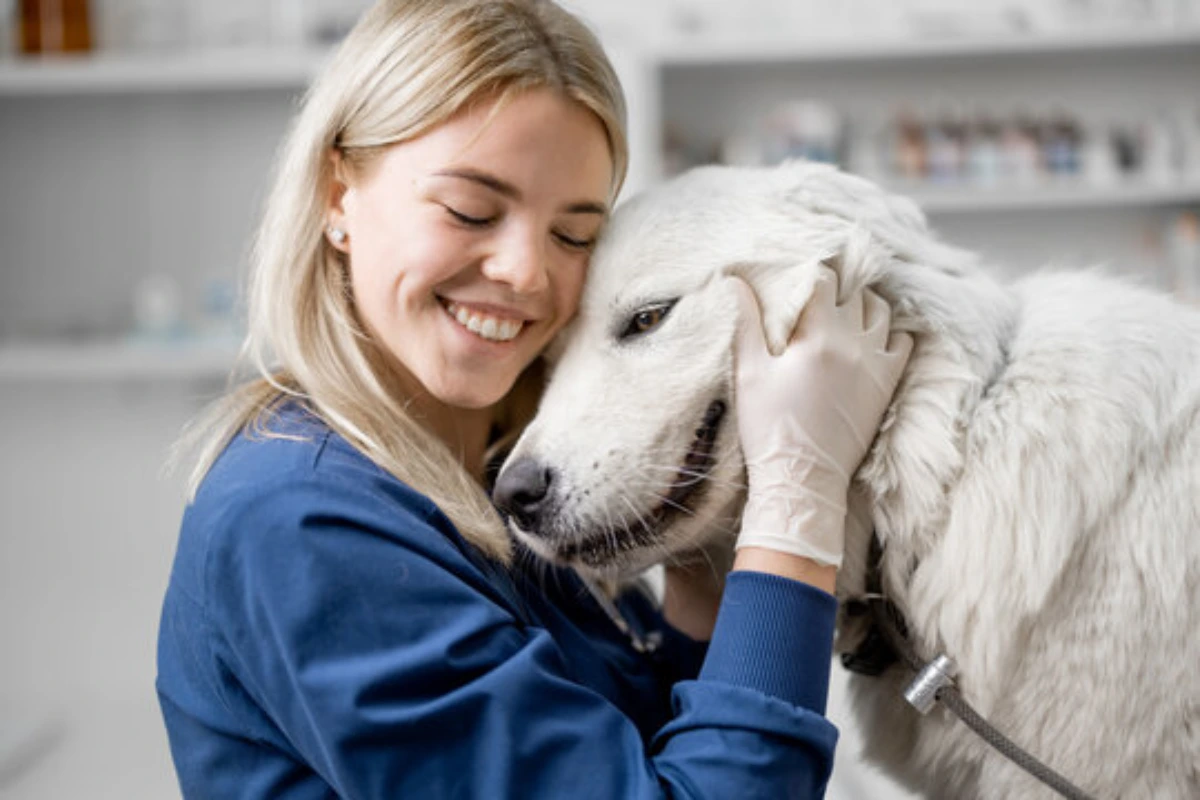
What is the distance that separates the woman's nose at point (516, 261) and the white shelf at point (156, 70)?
6.76 feet

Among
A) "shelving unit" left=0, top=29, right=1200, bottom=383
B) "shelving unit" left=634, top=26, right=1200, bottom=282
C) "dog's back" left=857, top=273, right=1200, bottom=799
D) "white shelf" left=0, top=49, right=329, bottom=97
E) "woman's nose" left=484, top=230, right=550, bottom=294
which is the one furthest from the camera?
"shelving unit" left=0, top=29, right=1200, bottom=383

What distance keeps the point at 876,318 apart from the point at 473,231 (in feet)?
1.27

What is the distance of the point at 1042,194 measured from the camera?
115 inches

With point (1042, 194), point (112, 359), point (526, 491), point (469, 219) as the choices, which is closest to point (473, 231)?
point (469, 219)

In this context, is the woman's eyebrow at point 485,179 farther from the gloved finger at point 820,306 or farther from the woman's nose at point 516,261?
the gloved finger at point 820,306

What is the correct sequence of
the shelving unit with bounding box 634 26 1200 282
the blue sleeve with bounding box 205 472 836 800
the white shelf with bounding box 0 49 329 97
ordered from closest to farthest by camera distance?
the blue sleeve with bounding box 205 472 836 800
the white shelf with bounding box 0 49 329 97
the shelving unit with bounding box 634 26 1200 282

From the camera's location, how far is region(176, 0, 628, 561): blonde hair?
976 mm

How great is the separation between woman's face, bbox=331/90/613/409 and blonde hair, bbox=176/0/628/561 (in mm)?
23

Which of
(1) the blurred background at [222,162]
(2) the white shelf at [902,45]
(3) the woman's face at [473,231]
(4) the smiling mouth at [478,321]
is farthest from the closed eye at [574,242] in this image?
(2) the white shelf at [902,45]

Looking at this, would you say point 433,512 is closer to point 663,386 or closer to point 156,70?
point 663,386

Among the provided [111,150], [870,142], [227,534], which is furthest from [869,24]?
[227,534]

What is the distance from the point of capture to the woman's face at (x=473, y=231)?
0.98 m

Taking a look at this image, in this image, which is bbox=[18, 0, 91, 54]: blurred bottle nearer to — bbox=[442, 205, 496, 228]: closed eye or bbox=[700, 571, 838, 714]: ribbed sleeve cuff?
bbox=[442, 205, 496, 228]: closed eye

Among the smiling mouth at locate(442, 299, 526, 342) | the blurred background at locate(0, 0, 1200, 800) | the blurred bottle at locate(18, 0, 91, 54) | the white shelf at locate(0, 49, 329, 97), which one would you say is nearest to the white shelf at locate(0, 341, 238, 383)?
→ the blurred background at locate(0, 0, 1200, 800)
